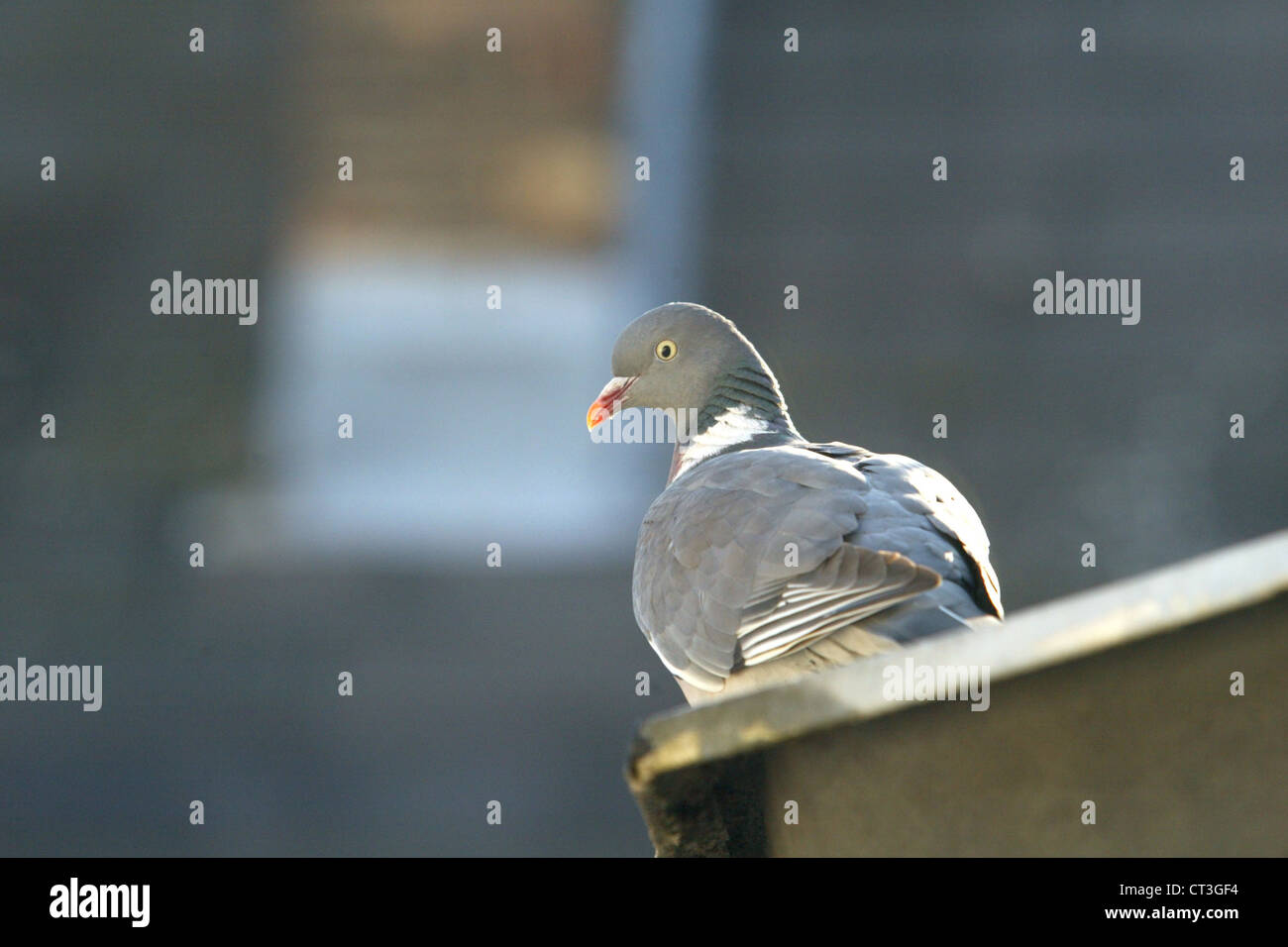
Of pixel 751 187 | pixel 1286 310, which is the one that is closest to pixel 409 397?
pixel 751 187

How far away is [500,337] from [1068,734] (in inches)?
151

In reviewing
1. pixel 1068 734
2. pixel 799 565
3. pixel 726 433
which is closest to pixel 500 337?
pixel 726 433

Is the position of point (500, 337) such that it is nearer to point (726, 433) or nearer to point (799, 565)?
point (726, 433)

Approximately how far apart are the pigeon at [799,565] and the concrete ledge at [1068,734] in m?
0.49

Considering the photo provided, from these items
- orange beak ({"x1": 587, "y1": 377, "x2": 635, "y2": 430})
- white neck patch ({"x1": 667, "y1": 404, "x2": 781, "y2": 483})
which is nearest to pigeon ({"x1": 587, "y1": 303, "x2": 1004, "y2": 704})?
white neck patch ({"x1": 667, "y1": 404, "x2": 781, "y2": 483})

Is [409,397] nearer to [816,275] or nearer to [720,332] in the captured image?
[816,275]

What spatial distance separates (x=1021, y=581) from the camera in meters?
4.20

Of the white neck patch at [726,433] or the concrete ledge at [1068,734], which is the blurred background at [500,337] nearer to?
the white neck patch at [726,433]

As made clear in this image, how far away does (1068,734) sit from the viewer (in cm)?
98

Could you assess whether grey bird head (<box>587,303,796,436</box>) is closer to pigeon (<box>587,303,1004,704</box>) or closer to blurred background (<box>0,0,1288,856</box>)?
pigeon (<box>587,303,1004,704</box>)

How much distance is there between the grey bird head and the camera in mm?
2369

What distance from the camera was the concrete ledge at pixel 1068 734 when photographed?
3.01 ft

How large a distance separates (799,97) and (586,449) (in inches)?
45.9

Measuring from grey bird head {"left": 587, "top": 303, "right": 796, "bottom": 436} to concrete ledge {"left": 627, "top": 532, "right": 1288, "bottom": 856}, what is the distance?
4.50 ft
